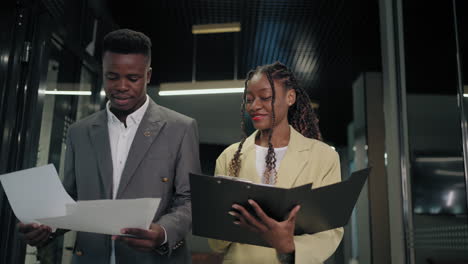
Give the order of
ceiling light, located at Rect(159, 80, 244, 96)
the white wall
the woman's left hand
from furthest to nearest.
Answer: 1. the white wall
2. ceiling light, located at Rect(159, 80, 244, 96)
3. the woman's left hand

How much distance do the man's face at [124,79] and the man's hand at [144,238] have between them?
1.63 ft

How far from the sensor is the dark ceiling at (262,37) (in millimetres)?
4801

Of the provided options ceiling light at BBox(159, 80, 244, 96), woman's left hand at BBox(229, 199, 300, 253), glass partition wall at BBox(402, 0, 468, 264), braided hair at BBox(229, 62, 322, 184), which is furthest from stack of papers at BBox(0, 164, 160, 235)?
ceiling light at BBox(159, 80, 244, 96)

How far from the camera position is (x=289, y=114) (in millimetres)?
2008

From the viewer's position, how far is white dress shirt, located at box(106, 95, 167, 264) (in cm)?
155

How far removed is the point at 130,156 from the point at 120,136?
5.0 inches

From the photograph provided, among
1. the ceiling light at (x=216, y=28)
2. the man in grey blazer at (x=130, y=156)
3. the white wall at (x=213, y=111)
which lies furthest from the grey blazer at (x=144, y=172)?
the white wall at (x=213, y=111)

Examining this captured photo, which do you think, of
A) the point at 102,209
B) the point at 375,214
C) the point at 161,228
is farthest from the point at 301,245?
the point at 375,214

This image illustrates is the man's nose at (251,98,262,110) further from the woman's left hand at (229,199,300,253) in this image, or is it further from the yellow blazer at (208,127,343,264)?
the woman's left hand at (229,199,300,253)

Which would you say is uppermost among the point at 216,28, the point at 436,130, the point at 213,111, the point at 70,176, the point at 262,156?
the point at 216,28

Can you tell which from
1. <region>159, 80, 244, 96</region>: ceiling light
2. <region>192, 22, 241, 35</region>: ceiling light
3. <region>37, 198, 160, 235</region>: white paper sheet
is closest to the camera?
<region>37, 198, 160, 235</region>: white paper sheet

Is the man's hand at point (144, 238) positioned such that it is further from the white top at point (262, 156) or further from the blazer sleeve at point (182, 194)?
the white top at point (262, 156)

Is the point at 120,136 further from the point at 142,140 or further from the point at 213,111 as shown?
the point at 213,111

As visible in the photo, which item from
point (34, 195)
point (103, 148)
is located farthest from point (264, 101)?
point (34, 195)
